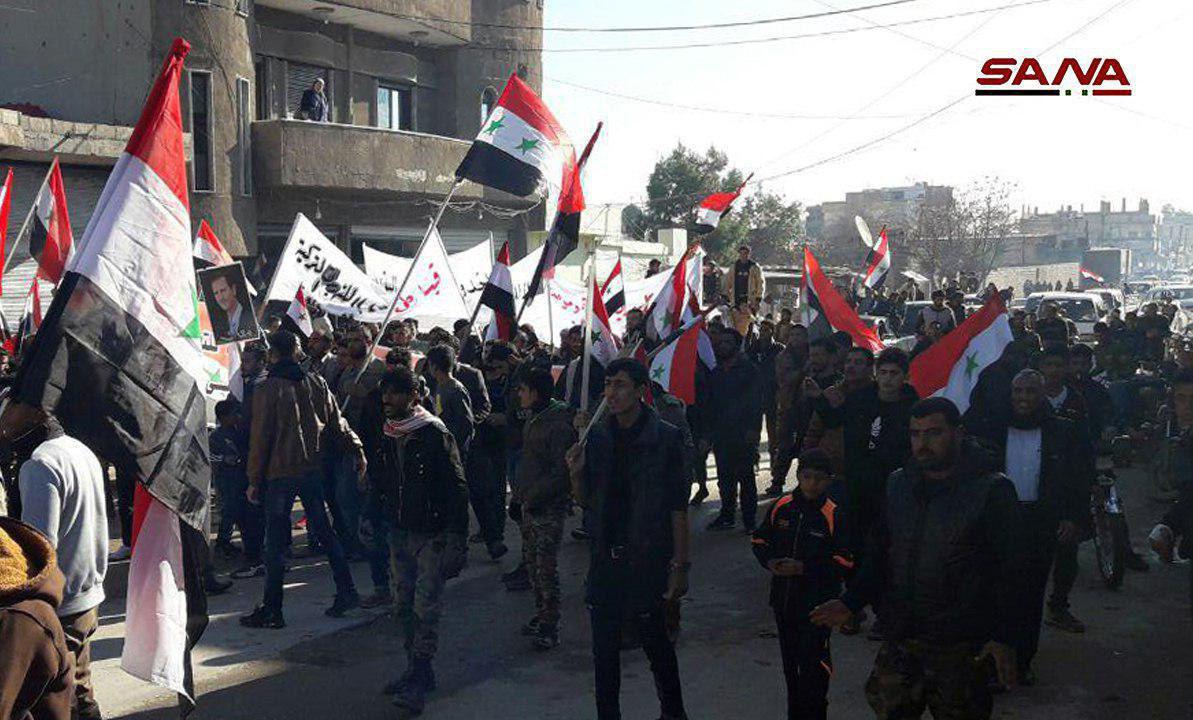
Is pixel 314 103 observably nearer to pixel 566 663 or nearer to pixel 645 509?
pixel 566 663

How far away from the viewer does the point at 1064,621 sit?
803cm

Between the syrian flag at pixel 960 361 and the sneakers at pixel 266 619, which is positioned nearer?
the syrian flag at pixel 960 361

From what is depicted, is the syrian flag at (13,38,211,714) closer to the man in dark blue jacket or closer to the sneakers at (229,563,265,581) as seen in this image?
the sneakers at (229,563,265,581)

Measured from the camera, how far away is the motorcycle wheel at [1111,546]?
9.03 metres

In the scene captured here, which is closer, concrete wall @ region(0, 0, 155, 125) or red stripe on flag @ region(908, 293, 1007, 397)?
red stripe on flag @ region(908, 293, 1007, 397)

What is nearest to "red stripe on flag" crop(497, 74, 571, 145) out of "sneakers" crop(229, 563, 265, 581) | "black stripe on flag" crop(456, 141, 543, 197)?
"black stripe on flag" crop(456, 141, 543, 197)

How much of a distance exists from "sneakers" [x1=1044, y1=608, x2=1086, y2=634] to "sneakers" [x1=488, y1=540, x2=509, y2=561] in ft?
13.9

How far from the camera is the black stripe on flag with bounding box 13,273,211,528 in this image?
4090 mm

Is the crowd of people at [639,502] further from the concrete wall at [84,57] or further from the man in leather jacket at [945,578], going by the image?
the concrete wall at [84,57]

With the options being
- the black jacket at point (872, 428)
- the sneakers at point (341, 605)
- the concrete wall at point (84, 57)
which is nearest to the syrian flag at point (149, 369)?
the sneakers at point (341, 605)

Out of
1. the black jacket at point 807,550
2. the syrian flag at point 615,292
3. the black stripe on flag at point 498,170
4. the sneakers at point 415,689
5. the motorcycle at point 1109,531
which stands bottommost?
the sneakers at point 415,689

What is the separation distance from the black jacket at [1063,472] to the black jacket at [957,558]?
7.65ft

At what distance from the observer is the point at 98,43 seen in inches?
803

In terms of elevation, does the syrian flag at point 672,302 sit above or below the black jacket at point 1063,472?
above
